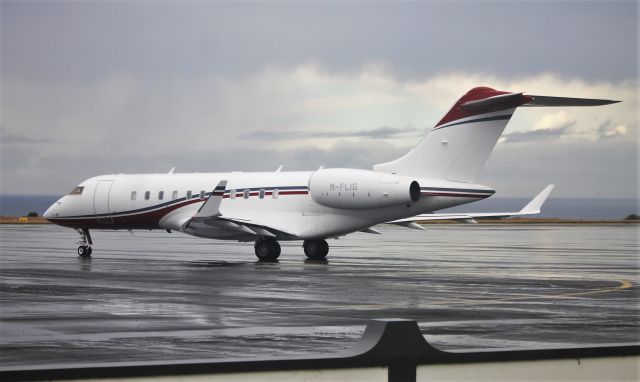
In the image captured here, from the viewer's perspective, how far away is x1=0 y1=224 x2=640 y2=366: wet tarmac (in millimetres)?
12180

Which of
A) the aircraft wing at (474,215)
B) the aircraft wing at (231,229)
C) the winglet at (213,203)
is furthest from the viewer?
the aircraft wing at (474,215)

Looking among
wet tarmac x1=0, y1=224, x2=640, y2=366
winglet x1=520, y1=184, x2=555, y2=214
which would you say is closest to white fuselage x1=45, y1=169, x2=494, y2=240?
wet tarmac x1=0, y1=224, x2=640, y2=366

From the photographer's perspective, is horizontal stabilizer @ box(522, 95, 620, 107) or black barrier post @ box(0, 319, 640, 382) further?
horizontal stabilizer @ box(522, 95, 620, 107)

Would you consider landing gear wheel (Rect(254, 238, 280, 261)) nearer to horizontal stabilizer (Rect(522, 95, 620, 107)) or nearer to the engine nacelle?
the engine nacelle

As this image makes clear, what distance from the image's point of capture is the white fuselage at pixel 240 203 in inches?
1211

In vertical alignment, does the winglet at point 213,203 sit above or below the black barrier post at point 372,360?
above

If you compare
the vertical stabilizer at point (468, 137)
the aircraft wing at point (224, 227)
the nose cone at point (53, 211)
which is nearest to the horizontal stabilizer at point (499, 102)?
the vertical stabilizer at point (468, 137)

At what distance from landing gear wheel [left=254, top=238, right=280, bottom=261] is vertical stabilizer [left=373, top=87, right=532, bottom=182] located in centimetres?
559

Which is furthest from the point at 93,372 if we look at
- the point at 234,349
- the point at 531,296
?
the point at 531,296

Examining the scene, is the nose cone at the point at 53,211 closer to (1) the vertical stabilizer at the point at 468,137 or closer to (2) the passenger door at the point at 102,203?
(2) the passenger door at the point at 102,203

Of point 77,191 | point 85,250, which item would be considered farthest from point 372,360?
point 77,191

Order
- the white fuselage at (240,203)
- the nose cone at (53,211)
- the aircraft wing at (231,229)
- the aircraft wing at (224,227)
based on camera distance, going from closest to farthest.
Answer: the white fuselage at (240,203)
the aircraft wing at (224,227)
the aircraft wing at (231,229)
the nose cone at (53,211)

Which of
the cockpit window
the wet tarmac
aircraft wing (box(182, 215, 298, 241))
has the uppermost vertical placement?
the cockpit window

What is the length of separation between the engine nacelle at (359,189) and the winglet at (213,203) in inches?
125
